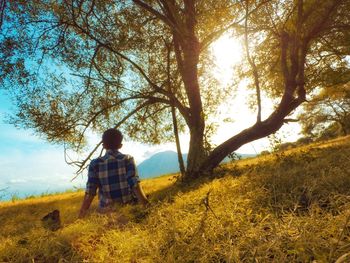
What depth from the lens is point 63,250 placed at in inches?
159

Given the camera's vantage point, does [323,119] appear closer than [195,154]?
No

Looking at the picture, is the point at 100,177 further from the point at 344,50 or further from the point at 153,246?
the point at 344,50

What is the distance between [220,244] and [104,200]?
487 centimetres

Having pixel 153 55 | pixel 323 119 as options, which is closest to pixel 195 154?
pixel 153 55

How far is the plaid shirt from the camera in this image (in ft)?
24.1

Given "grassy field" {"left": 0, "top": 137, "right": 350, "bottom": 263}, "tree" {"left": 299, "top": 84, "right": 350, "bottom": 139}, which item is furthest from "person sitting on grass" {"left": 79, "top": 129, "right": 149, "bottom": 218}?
"tree" {"left": 299, "top": 84, "right": 350, "bottom": 139}

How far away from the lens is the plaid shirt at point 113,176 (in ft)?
24.1

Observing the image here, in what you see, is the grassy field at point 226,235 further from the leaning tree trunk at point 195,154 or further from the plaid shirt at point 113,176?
the leaning tree trunk at point 195,154

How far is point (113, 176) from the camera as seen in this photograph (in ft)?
24.2

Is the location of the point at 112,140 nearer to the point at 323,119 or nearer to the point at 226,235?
the point at 226,235

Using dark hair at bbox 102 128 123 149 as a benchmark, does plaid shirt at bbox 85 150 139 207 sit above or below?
below

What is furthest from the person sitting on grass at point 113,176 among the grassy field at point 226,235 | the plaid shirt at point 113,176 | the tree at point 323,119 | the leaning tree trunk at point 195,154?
the tree at point 323,119

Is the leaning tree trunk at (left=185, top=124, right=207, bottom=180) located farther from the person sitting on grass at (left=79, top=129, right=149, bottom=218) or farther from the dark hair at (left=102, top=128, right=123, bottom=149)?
the dark hair at (left=102, top=128, right=123, bottom=149)

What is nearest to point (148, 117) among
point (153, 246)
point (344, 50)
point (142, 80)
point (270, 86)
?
point (142, 80)
